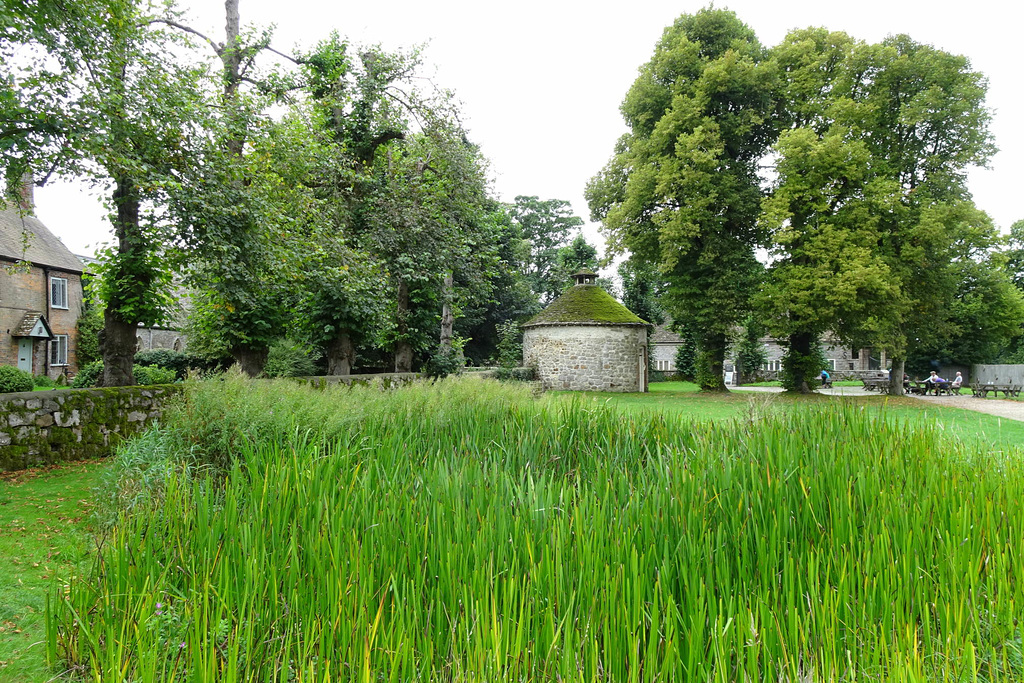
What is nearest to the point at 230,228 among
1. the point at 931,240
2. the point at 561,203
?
the point at 931,240

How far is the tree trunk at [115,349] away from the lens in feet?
33.6

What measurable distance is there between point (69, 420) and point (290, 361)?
12.8 meters

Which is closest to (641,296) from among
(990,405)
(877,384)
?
(877,384)

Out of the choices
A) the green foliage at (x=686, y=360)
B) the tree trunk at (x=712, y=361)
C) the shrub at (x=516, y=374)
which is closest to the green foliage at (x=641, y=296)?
the green foliage at (x=686, y=360)

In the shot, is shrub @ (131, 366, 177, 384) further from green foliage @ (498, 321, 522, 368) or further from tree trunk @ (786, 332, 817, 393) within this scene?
tree trunk @ (786, 332, 817, 393)

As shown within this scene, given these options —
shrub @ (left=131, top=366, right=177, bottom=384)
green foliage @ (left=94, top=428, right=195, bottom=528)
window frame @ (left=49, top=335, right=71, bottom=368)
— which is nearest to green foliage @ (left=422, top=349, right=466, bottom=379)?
shrub @ (left=131, top=366, right=177, bottom=384)

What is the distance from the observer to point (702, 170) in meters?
Result: 23.0

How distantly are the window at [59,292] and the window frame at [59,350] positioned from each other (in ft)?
5.14

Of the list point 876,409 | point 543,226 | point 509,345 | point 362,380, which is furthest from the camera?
point 543,226

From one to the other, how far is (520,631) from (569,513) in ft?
3.70

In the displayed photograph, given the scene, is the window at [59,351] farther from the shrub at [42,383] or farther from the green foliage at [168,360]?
the green foliage at [168,360]

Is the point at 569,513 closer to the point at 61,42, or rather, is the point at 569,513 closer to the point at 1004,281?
the point at 61,42

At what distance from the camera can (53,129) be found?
751 cm

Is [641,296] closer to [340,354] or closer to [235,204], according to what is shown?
[340,354]
